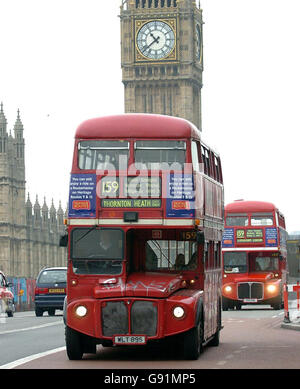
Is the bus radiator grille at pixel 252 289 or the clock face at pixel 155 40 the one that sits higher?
the clock face at pixel 155 40

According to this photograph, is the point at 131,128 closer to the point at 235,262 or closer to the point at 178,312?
the point at 178,312

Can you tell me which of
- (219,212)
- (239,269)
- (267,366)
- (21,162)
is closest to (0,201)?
(21,162)

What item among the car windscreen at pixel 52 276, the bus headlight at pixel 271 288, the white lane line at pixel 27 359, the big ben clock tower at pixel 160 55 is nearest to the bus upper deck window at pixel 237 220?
the bus headlight at pixel 271 288

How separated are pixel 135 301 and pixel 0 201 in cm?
6166

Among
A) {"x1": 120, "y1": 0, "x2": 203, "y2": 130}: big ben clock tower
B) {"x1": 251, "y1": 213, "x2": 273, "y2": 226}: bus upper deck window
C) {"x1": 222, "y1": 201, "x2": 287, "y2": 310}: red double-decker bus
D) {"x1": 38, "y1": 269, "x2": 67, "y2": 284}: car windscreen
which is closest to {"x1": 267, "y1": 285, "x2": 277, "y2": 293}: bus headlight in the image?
{"x1": 222, "y1": 201, "x2": 287, "y2": 310}: red double-decker bus

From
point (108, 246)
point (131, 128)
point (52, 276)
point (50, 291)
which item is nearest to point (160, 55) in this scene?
point (52, 276)

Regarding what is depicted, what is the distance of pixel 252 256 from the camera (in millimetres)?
39500

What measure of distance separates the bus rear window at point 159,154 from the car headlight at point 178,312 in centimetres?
213

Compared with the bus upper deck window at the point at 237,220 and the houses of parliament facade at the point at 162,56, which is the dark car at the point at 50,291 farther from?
the houses of parliament facade at the point at 162,56

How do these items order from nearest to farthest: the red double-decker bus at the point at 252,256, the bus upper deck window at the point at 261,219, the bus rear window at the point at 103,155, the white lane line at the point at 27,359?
the white lane line at the point at 27,359 < the bus rear window at the point at 103,155 < the bus upper deck window at the point at 261,219 < the red double-decker bus at the point at 252,256

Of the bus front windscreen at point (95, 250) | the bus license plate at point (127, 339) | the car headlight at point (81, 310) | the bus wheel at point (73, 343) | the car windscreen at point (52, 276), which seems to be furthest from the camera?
the car windscreen at point (52, 276)

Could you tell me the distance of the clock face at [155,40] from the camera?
115562mm
